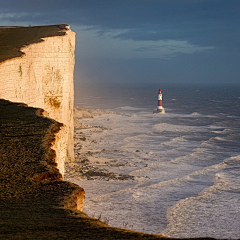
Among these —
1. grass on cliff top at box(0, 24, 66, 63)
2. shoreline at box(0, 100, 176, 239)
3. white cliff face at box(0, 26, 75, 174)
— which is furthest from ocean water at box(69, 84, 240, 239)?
grass on cliff top at box(0, 24, 66, 63)

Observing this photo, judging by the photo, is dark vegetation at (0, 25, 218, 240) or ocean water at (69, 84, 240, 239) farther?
ocean water at (69, 84, 240, 239)

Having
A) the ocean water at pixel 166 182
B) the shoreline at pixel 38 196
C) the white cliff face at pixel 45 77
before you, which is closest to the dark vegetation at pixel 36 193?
the shoreline at pixel 38 196

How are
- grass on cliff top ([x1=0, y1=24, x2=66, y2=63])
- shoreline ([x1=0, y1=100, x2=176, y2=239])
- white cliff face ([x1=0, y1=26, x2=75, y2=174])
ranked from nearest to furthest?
shoreline ([x1=0, y1=100, x2=176, y2=239]) → white cliff face ([x1=0, y1=26, x2=75, y2=174]) → grass on cliff top ([x1=0, y1=24, x2=66, y2=63])

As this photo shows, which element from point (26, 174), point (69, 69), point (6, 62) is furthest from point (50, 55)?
point (26, 174)

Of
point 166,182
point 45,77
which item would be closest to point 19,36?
point 45,77

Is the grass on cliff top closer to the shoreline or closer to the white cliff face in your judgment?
the white cliff face

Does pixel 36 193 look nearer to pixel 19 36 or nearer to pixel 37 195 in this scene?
pixel 37 195

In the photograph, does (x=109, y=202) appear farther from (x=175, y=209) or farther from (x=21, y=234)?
(x=21, y=234)
